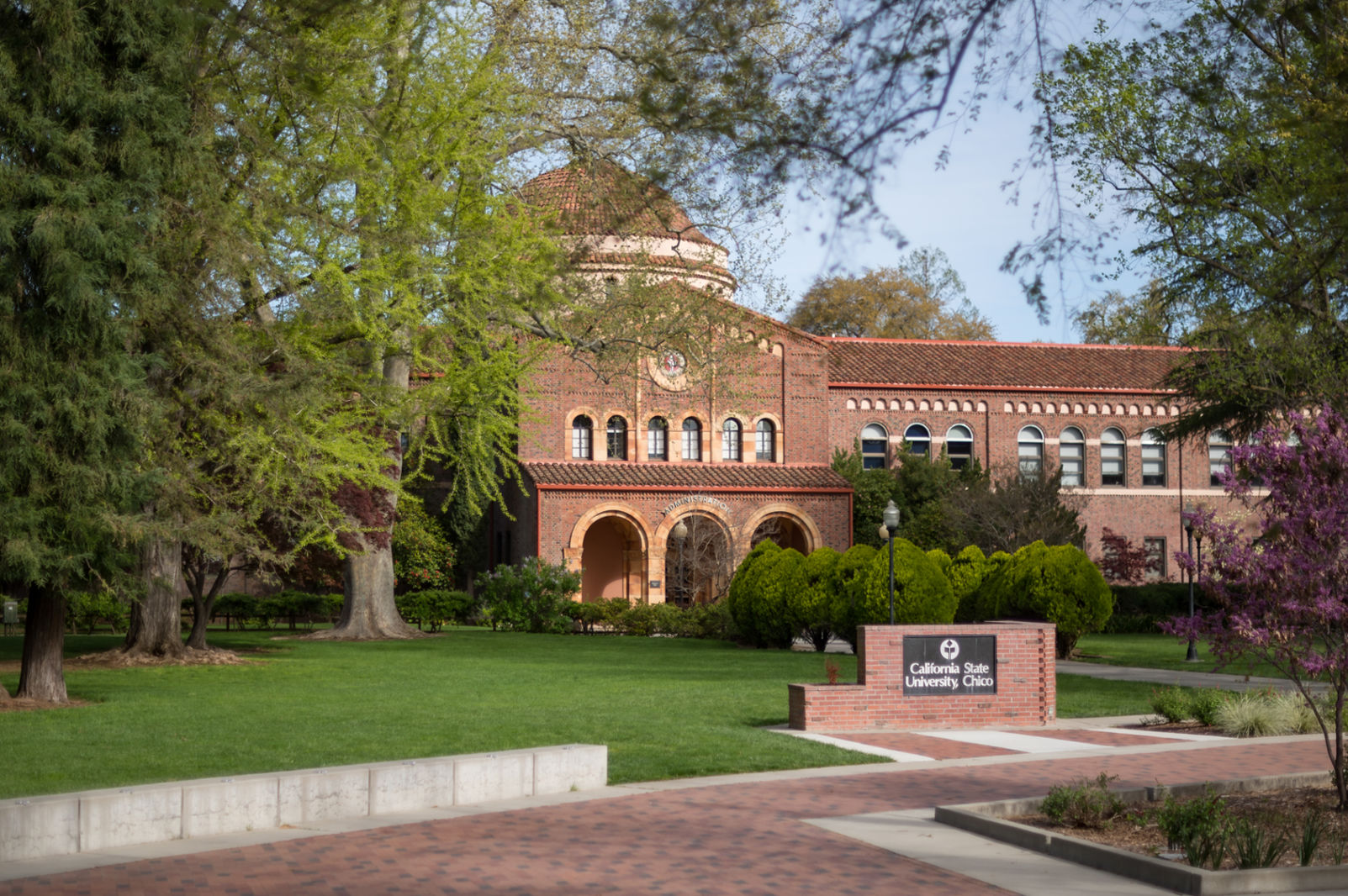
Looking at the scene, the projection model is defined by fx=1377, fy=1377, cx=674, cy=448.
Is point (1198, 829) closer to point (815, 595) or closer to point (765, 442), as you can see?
point (815, 595)

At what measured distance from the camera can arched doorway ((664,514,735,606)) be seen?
3953 cm

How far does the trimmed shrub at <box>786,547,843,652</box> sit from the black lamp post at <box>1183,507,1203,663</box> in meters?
6.67

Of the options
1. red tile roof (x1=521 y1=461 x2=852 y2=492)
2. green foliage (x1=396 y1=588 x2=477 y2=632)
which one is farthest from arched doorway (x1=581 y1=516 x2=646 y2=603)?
green foliage (x1=396 y1=588 x2=477 y2=632)

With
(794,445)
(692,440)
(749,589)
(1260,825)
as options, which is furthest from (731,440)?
(1260,825)

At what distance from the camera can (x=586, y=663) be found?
24266mm

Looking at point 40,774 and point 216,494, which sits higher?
point 216,494

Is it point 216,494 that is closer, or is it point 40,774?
point 40,774

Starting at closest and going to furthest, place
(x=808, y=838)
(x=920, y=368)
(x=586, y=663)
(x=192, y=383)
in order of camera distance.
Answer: (x=808, y=838), (x=192, y=383), (x=586, y=663), (x=920, y=368)

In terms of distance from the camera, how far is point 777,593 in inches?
1095

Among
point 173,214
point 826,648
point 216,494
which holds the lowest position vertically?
point 826,648

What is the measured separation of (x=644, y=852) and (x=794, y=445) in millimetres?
35448

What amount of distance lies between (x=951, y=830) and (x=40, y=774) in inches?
278

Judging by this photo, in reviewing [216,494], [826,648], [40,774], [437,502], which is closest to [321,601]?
[437,502]

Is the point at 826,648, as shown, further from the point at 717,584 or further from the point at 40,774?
the point at 40,774
